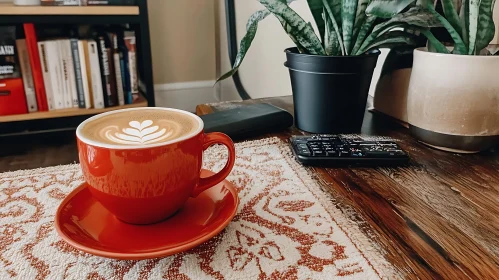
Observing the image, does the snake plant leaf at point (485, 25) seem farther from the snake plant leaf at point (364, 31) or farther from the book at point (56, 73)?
the book at point (56, 73)

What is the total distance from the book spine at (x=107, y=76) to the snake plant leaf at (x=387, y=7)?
1357mm

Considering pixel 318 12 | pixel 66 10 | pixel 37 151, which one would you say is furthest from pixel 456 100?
pixel 37 151

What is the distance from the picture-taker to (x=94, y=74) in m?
1.57

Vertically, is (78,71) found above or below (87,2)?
below

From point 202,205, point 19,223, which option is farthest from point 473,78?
point 19,223

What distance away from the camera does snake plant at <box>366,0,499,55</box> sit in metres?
0.45

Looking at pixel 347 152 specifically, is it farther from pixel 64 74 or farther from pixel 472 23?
pixel 64 74

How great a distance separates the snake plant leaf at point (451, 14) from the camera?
48cm

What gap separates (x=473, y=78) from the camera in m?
0.46

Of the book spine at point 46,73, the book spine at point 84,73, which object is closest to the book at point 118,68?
the book spine at point 84,73

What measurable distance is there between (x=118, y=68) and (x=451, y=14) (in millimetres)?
1400

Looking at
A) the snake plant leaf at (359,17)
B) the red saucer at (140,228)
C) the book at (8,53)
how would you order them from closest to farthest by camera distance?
the red saucer at (140,228) → the snake plant leaf at (359,17) → the book at (8,53)

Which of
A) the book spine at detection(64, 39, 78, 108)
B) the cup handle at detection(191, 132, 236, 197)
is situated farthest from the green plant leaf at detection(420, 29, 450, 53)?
the book spine at detection(64, 39, 78, 108)

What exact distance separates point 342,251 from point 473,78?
288 millimetres
